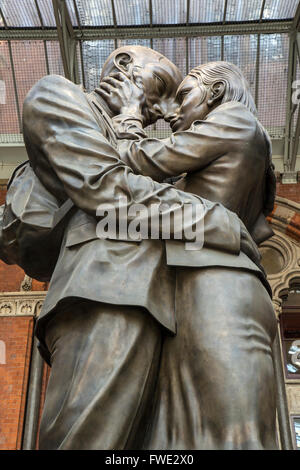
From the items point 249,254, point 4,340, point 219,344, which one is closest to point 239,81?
point 249,254

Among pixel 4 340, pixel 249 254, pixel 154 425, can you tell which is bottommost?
pixel 4 340

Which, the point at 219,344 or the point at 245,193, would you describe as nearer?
the point at 219,344

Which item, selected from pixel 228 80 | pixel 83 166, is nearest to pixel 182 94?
pixel 228 80

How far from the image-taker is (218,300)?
6.65ft

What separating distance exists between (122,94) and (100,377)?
4.67ft

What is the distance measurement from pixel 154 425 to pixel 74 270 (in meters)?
0.56

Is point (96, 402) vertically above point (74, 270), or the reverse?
point (74, 270)

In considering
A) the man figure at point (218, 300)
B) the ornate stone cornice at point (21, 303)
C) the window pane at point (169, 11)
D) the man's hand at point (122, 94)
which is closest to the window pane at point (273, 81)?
the window pane at point (169, 11)

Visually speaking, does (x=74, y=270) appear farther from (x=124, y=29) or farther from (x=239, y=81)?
(x=124, y=29)

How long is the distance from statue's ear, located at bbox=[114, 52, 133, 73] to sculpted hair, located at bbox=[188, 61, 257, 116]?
0.34 meters

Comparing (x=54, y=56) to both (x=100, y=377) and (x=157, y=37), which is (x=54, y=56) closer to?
(x=157, y=37)

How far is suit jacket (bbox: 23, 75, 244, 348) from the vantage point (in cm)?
201
